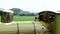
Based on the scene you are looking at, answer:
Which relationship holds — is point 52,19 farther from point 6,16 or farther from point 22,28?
point 6,16

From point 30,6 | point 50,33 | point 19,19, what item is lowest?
point 50,33

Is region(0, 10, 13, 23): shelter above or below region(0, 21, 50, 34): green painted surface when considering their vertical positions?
above

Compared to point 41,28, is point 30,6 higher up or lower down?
higher up

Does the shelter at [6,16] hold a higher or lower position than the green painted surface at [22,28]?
higher

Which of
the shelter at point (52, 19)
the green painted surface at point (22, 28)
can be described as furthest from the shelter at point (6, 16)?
the shelter at point (52, 19)

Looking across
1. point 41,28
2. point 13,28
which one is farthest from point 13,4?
point 41,28

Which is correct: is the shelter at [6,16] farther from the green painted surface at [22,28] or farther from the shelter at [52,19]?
the shelter at [52,19]

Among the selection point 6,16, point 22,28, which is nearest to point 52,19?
point 22,28

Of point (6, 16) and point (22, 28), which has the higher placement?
point (6, 16)

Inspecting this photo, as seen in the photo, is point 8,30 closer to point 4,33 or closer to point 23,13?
point 4,33

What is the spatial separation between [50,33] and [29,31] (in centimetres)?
23

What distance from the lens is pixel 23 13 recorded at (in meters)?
1.67

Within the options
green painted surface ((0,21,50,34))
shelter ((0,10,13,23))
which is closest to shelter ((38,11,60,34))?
green painted surface ((0,21,50,34))

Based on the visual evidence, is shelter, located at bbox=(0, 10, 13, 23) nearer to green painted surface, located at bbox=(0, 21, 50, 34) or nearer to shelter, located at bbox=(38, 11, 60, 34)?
green painted surface, located at bbox=(0, 21, 50, 34)
